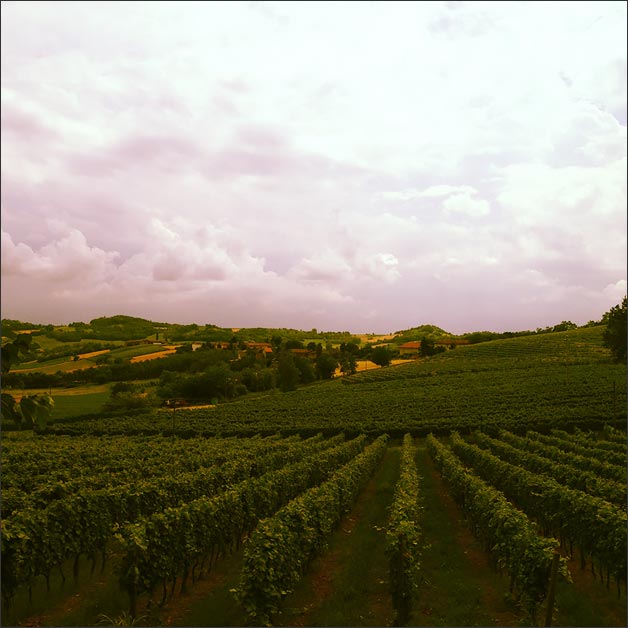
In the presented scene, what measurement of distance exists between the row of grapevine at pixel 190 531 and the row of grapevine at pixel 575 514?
9382 millimetres

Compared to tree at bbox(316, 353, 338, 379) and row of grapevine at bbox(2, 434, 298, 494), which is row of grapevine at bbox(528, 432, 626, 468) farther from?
tree at bbox(316, 353, 338, 379)

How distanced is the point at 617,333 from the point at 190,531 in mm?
63115

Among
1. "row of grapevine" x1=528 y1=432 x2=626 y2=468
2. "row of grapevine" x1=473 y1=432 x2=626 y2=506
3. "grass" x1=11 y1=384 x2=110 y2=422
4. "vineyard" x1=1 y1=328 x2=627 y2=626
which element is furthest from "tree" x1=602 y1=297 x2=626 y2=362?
"grass" x1=11 y1=384 x2=110 y2=422

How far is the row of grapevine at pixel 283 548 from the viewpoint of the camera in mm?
9375

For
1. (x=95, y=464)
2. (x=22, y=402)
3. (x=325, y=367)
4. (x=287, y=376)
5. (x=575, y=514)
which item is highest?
(x=22, y=402)

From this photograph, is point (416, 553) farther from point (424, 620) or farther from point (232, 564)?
point (232, 564)

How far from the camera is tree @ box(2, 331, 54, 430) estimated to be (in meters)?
4.98

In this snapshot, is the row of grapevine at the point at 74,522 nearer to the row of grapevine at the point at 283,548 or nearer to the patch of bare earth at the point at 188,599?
the patch of bare earth at the point at 188,599

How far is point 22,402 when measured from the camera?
5078 mm

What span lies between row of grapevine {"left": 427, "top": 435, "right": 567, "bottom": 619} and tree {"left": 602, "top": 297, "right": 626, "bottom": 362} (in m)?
50.9

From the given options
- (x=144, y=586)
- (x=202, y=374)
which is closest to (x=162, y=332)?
(x=202, y=374)

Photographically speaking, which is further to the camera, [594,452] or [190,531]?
[594,452]

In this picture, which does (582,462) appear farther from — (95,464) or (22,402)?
(95,464)

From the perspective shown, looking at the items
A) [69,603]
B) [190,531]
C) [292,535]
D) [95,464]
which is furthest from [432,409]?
[69,603]
